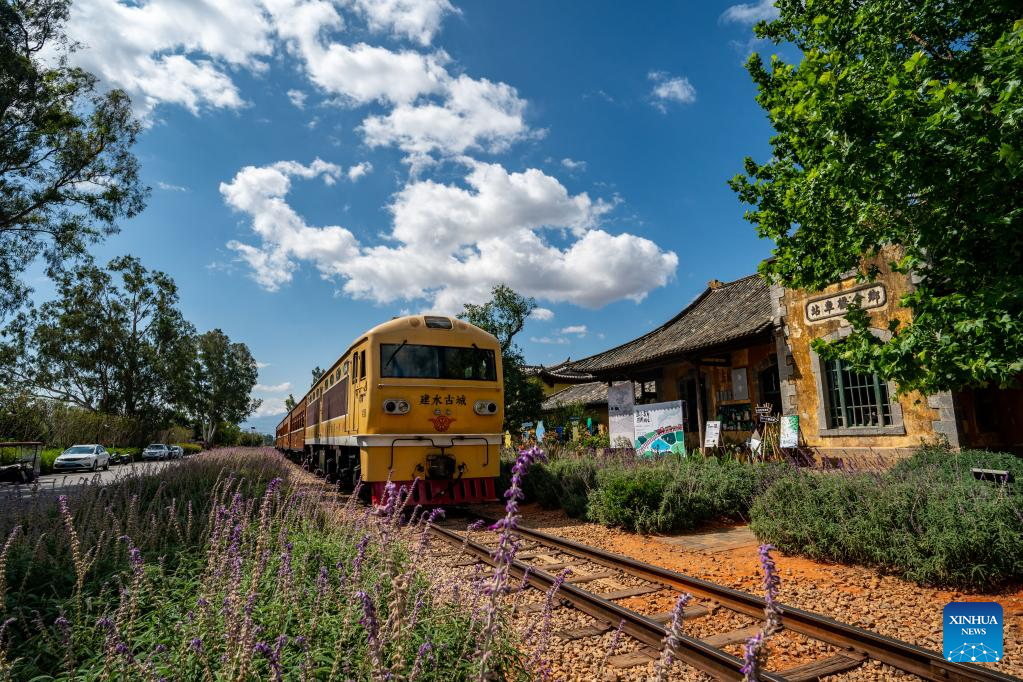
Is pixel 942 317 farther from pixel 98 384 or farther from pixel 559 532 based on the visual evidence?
pixel 98 384

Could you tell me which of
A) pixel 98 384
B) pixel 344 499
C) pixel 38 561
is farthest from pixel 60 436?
pixel 38 561

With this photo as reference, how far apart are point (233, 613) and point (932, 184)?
6.94 m

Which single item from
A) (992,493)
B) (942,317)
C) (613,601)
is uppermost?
(942,317)

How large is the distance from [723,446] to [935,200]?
998 centimetres

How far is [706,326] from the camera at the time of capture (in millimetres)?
16422

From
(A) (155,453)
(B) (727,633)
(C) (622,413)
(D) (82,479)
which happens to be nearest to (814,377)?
(C) (622,413)

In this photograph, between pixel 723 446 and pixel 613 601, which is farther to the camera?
pixel 723 446

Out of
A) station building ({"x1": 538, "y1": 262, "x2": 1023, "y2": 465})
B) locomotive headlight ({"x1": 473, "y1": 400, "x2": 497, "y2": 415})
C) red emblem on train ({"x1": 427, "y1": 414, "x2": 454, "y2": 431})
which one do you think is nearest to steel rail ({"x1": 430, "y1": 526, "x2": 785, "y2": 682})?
red emblem on train ({"x1": 427, "y1": 414, "x2": 454, "y2": 431})

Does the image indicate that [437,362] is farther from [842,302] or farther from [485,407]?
[842,302]

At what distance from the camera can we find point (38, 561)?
475 cm

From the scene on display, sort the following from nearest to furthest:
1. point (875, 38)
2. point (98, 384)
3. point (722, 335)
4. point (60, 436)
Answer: point (875, 38)
point (722, 335)
point (60, 436)
point (98, 384)

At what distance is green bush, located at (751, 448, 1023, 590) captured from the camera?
5414 millimetres

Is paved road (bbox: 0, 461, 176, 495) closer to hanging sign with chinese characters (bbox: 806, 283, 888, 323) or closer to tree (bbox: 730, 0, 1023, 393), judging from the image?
tree (bbox: 730, 0, 1023, 393)

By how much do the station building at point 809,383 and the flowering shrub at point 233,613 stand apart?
22.1 feet
